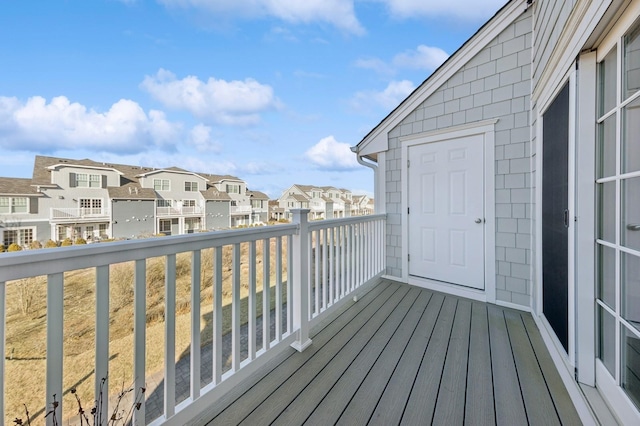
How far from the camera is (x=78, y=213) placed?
4000 mm

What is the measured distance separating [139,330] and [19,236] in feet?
9.42

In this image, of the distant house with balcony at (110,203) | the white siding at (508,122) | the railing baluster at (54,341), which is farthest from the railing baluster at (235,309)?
the white siding at (508,122)

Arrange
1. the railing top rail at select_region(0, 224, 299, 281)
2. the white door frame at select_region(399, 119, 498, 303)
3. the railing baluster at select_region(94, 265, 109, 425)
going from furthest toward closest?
the white door frame at select_region(399, 119, 498, 303), the railing baluster at select_region(94, 265, 109, 425), the railing top rail at select_region(0, 224, 299, 281)

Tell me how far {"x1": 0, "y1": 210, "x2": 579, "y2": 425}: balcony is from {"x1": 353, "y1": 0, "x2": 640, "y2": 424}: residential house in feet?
1.27

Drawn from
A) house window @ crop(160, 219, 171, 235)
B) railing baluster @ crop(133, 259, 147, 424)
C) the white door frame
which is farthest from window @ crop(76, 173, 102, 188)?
the white door frame

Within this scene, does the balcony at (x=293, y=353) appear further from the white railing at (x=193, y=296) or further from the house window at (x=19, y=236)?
the house window at (x=19, y=236)

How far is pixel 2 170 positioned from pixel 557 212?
5.49 m

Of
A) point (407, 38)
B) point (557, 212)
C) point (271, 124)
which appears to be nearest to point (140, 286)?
point (557, 212)

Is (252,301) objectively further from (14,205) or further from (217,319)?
(14,205)

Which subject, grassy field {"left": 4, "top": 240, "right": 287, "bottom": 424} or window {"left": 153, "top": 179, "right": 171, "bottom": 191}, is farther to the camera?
window {"left": 153, "top": 179, "right": 171, "bottom": 191}

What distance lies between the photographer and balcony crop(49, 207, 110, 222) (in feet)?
12.1

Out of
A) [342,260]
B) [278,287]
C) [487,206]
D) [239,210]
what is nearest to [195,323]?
[278,287]

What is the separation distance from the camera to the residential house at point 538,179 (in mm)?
1241

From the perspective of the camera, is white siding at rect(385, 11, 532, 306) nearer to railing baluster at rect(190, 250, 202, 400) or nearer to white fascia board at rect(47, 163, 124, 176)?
railing baluster at rect(190, 250, 202, 400)
